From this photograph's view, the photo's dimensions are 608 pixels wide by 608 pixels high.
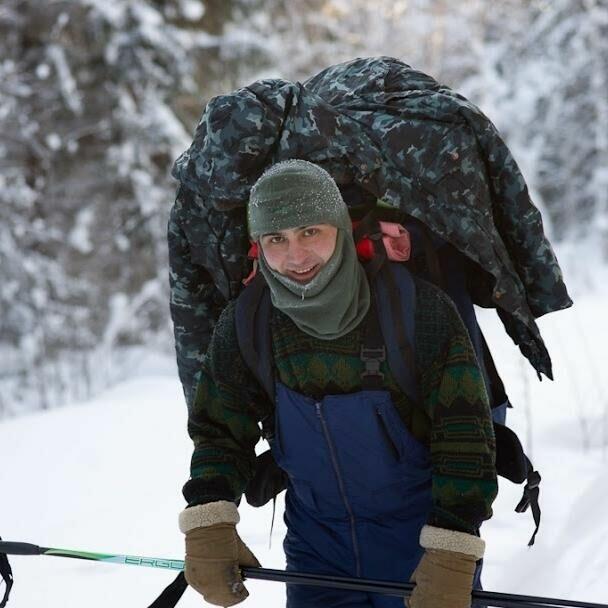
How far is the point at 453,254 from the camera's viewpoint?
7.45 feet

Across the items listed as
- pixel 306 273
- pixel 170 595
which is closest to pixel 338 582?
pixel 170 595

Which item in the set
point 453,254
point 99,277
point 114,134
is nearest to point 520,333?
point 453,254

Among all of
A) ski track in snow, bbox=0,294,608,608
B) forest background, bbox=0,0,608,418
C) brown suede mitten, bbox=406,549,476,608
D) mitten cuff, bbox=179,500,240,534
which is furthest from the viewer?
forest background, bbox=0,0,608,418

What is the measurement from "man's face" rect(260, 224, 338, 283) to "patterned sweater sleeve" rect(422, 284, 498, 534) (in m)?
0.36

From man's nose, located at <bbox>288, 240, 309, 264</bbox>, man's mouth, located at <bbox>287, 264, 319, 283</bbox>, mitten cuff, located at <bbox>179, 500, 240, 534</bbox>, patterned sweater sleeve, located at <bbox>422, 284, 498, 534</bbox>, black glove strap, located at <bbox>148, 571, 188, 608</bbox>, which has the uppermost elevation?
man's nose, located at <bbox>288, 240, 309, 264</bbox>

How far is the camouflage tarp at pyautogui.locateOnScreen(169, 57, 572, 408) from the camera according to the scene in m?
2.15

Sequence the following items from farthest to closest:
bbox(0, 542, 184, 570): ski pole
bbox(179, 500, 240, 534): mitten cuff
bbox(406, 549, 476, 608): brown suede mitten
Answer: bbox(0, 542, 184, 570): ski pole → bbox(179, 500, 240, 534): mitten cuff → bbox(406, 549, 476, 608): brown suede mitten

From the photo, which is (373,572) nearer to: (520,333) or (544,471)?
(520,333)

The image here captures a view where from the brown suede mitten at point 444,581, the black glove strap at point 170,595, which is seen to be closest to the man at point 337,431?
the brown suede mitten at point 444,581

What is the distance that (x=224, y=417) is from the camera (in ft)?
6.84

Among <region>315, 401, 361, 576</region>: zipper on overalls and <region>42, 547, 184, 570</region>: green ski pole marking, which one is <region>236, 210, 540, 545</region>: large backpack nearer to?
<region>315, 401, 361, 576</region>: zipper on overalls

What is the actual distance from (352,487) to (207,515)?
38 cm

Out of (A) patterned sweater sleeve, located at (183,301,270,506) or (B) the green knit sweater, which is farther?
(A) patterned sweater sleeve, located at (183,301,270,506)

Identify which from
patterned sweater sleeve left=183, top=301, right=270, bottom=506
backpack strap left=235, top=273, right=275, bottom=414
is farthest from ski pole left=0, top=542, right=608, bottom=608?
backpack strap left=235, top=273, right=275, bottom=414
